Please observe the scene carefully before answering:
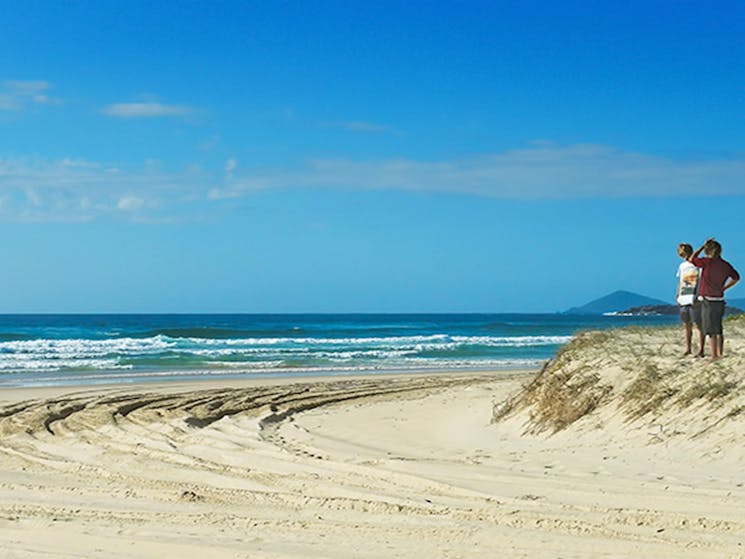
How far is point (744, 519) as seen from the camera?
5.66 m

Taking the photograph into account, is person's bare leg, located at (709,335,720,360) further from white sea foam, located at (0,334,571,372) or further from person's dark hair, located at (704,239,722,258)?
white sea foam, located at (0,334,571,372)

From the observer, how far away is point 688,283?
10.7 m

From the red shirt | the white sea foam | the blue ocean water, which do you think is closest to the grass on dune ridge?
the red shirt

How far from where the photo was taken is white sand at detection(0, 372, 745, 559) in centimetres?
552

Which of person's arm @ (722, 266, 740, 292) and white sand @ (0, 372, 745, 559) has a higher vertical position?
person's arm @ (722, 266, 740, 292)

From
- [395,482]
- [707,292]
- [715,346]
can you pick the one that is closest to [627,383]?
[715,346]

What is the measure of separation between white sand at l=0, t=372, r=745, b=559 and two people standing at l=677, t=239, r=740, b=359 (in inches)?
70.8

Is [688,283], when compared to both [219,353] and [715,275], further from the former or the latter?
[219,353]

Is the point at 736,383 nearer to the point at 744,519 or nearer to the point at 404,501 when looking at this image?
the point at 744,519

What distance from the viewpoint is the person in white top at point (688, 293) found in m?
10.4

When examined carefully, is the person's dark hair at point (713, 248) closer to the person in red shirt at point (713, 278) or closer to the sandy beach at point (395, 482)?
the person in red shirt at point (713, 278)

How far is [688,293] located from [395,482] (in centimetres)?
493

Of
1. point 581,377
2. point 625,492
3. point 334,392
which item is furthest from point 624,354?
point 334,392

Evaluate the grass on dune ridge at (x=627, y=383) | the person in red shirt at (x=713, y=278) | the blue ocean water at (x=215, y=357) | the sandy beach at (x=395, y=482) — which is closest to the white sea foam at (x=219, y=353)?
the blue ocean water at (x=215, y=357)
